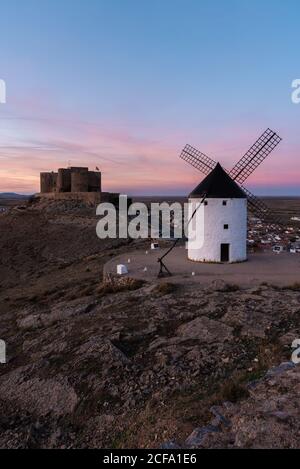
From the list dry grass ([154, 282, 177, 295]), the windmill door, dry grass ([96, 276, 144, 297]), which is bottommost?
dry grass ([96, 276, 144, 297])

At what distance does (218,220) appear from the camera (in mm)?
19328

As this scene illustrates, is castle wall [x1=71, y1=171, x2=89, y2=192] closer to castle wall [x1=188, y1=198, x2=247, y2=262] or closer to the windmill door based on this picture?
castle wall [x1=188, y1=198, x2=247, y2=262]

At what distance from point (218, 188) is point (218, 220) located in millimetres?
1603

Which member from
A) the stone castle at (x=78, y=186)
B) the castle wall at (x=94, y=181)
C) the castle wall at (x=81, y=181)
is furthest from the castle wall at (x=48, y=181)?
the castle wall at (x=94, y=181)

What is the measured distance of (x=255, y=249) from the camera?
2472 cm

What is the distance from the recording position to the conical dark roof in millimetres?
19234

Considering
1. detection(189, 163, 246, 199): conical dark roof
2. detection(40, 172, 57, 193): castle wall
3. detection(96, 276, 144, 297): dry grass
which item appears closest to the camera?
detection(96, 276, 144, 297): dry grass

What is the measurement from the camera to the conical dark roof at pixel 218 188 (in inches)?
757

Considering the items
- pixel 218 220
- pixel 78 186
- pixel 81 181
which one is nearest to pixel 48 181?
pixel 78 186

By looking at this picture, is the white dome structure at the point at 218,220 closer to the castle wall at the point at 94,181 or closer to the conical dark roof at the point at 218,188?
the conical dark roof at the point at 218,188

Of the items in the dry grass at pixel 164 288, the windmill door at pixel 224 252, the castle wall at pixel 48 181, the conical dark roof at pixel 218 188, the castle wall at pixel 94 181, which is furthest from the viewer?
the castle wall at pixel 48 181

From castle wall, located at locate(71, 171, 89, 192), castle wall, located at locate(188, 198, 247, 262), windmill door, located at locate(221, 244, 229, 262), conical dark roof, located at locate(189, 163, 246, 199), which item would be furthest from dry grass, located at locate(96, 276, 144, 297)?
castle wall, located at locate(71, 171, 89, 192)

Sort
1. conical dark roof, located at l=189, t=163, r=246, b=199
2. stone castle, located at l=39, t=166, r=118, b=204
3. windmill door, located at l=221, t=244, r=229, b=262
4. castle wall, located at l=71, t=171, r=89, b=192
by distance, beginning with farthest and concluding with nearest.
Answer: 1. castle wall, located at l=71, t=171, r=89, b=192
2. stone castle, located at l=39, t=166, r=118, b=204
3. windmill door, located at l=221, t=244, r=229, b=262
4. conical dark roof, located at l=189, t=163, r=246, b=199
